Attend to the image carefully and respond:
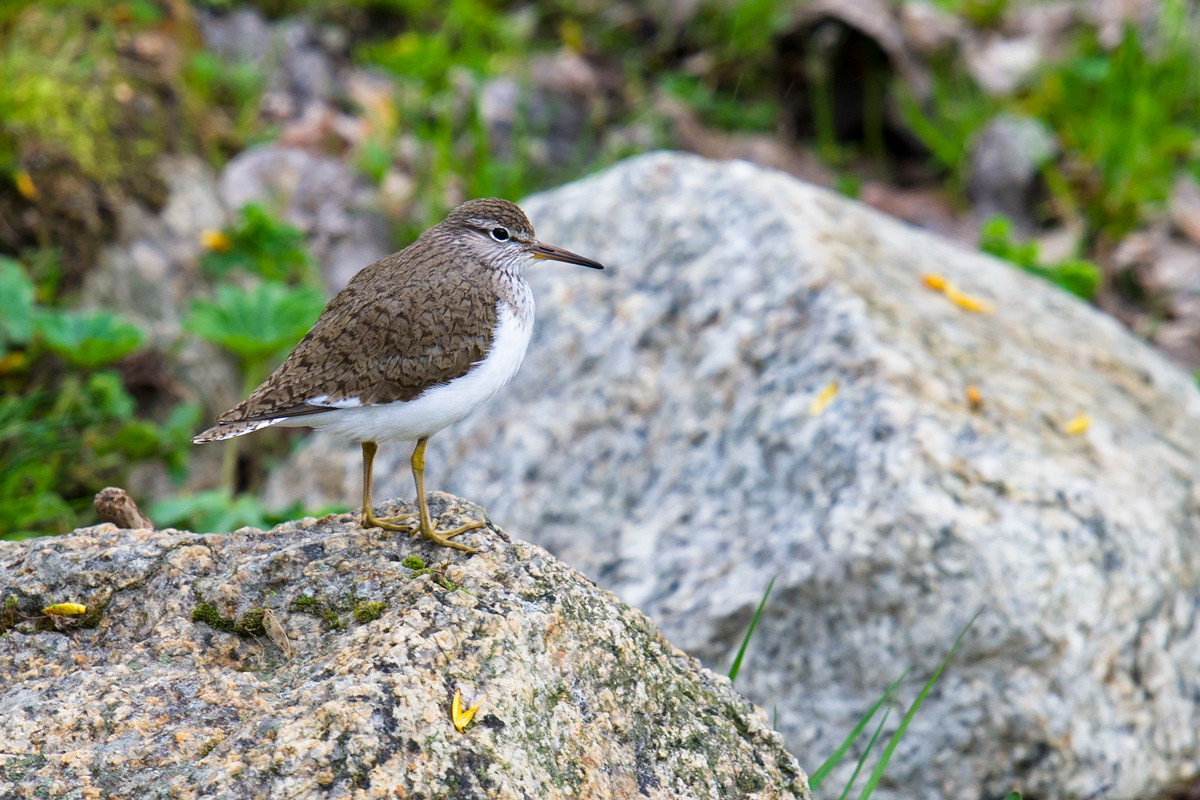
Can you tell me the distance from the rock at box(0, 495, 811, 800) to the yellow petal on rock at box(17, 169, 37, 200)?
13.1 feet

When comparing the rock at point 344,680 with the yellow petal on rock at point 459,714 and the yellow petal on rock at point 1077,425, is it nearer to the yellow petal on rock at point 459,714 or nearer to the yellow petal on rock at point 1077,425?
the yellow petal on rock at point 459,714

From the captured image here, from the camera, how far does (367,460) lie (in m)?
3.52

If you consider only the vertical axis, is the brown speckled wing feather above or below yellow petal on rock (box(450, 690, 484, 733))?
above

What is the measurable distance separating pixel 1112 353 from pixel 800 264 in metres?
1.82

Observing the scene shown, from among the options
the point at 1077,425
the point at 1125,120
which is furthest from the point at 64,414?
the point at 1125,120

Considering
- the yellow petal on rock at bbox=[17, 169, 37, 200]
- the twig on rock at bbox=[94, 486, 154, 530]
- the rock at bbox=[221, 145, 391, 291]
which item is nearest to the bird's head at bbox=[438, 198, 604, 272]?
the twig on rock at bbox=[94, 486, 154, 530]

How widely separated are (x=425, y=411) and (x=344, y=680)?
3.27 feet

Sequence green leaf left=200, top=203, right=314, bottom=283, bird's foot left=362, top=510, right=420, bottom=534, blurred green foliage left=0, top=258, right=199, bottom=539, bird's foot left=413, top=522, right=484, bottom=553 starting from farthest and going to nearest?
green leaf left=200, top=203, right=314, bottom=283
blurred green foliage left=0, top=258, right=199, bottom=539
bird's foot left=362, top=510, right=420, bottom=534
bird's foot left=413, top=522, right=484, bottom=553

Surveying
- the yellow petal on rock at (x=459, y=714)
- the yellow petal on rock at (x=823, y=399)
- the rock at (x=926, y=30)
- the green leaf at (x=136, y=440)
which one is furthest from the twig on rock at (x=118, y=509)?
the rock at (x=926, y=30)

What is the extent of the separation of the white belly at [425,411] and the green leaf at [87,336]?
8.87 feet

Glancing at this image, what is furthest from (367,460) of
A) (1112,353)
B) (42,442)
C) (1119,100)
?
(1119,100)

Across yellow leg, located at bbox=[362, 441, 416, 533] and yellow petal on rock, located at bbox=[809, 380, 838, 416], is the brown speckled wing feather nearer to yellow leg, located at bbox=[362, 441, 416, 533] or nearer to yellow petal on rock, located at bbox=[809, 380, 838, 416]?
yellow leg, located at bbox=[362, 441, 416, 533]

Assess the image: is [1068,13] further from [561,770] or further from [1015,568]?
[561,770]

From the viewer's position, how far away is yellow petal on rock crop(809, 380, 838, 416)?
182 inches
